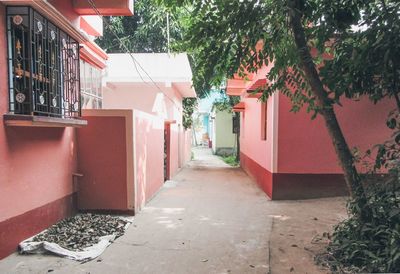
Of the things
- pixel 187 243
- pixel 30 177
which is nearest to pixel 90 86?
pixel 30 177

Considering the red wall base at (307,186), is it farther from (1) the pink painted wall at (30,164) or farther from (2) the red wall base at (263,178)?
(1) the pink painted wall at (30,164)

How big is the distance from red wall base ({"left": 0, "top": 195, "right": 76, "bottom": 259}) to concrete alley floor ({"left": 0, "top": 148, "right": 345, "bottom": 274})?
6.9 inches

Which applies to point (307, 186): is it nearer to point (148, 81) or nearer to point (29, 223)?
point (29, 223)

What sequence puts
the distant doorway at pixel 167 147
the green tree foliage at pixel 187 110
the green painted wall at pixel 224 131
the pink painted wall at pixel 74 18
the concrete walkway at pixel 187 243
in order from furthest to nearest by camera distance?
1. the green painted wall at pixel 224 131
2. the green tree foliage at pixel 187 110
3. the distant doorway at pixel 167 147
4. the pink painted wall at pixel 74 18
5. the concrete walkway at pixel 187 243

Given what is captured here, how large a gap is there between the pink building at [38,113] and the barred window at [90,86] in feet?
4.09

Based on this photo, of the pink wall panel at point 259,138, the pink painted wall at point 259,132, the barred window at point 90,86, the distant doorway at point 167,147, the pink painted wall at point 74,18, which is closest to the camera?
the pink painted wall at point 74,18

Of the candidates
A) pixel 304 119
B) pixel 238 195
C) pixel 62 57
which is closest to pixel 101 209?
pixel 62 57

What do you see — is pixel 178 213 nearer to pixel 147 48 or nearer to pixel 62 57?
pixel 62 57

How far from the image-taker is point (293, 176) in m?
7.79

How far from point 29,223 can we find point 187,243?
219 centimetres

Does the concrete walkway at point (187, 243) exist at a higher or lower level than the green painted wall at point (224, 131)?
lower

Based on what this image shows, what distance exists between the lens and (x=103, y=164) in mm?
6402

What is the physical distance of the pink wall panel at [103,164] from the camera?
639 centimetres

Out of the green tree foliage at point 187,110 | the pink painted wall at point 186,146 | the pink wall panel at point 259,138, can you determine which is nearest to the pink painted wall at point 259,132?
the pink wall panel at point 259,138
